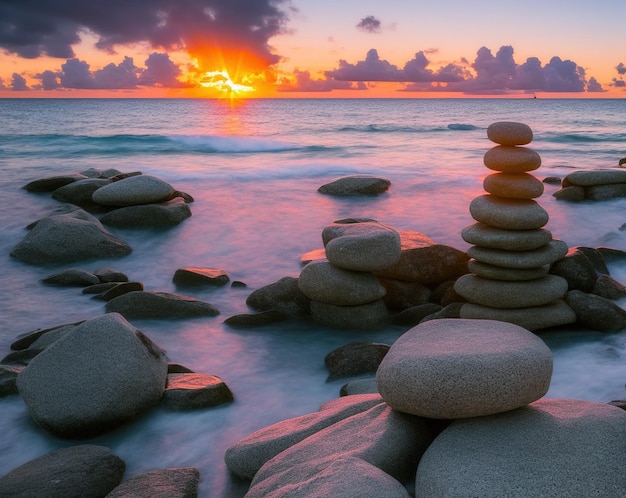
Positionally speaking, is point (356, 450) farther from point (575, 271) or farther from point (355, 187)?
point (355, 187)

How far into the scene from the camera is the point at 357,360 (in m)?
5.75

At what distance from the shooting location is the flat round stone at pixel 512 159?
690 centimetres

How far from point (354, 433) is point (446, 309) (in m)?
3.63

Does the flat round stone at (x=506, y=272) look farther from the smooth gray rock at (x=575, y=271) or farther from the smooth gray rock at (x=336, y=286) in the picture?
the smooth gray rock at (x=336, y=286)

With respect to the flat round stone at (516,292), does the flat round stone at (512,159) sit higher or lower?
higher

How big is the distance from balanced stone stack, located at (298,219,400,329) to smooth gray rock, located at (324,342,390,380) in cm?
122

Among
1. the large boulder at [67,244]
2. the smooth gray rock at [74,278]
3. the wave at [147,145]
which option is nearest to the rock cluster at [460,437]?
the smooth gray rock at [74,278]

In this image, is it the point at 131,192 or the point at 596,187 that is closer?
the point at 131,192

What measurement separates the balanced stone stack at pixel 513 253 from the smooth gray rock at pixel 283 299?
72.2 inches

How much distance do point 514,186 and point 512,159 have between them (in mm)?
299

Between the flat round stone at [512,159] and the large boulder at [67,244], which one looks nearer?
the flat round stone at [512,159]

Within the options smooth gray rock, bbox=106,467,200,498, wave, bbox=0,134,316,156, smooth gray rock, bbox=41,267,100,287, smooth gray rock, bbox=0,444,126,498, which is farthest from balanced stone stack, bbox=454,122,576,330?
wave, bbox=0,134,316,156

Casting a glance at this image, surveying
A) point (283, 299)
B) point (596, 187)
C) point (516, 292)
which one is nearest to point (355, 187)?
point (596, 187)

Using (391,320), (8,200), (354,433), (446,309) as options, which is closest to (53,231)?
(8,200)
